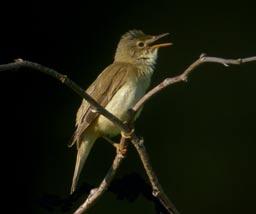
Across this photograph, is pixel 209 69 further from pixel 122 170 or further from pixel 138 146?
pixel 138 146

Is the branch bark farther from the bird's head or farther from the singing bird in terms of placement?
the bird's head

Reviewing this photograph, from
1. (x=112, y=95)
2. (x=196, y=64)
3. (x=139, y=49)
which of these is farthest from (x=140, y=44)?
(x=196, y=64)

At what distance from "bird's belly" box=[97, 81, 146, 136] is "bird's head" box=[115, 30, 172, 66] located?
288mm

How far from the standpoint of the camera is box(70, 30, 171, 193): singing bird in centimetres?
352

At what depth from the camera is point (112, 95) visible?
3.62 m

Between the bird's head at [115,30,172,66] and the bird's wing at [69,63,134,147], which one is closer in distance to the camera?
the bird's wing at [69,63,134,147]

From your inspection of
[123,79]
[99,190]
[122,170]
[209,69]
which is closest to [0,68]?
[99,190]

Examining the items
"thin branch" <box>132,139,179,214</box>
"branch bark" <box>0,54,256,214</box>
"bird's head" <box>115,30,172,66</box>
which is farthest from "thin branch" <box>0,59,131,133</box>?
"bird's head" <box>115,30,172,66</box>

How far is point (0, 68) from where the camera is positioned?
1.57 m

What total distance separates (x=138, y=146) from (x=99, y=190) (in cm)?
15

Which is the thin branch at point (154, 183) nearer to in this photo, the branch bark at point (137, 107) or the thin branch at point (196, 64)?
the branch bark at point (137, 107)

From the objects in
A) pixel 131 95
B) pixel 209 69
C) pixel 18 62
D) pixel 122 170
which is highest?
pixel 18 62

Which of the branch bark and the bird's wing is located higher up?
the branch bark

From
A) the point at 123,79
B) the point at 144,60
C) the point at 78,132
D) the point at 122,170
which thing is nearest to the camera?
the point at 78,132
